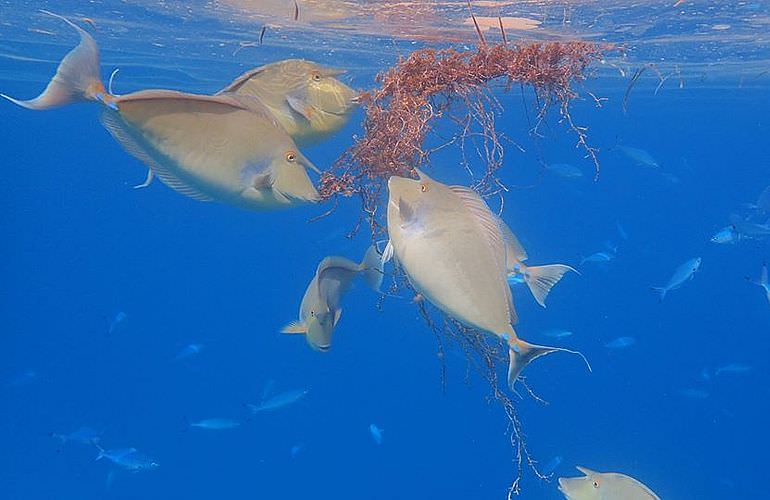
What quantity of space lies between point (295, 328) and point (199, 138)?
77.4 inches

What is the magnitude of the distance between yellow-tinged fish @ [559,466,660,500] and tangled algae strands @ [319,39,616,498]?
582 millimetres

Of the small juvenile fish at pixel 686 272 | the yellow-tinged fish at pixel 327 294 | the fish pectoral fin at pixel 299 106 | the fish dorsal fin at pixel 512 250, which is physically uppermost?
the fish pectoral fin at pixel 299 106

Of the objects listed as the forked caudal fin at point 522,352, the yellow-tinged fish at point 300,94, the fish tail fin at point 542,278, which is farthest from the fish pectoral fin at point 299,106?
the forked caudal fin at point 522,352

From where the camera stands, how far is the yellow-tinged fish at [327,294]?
4297 millimetres

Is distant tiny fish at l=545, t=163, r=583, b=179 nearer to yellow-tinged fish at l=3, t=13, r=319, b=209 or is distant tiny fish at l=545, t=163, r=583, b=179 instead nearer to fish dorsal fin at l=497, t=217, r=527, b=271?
fish dorsal fin at l=497, t=217, r=527, b=271

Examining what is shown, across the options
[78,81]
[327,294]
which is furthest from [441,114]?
[78,81]

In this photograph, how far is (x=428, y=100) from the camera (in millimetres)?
4352

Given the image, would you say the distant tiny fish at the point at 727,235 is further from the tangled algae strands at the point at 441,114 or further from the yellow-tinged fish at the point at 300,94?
the yellow-tinged fish at the point at 300,94

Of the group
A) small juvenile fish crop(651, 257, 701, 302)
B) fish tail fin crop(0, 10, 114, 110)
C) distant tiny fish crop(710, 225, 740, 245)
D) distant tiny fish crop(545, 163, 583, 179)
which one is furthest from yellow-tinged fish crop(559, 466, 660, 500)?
distant tiny fish crop(545, 163, 583, 179)

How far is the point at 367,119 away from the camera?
4.39 m

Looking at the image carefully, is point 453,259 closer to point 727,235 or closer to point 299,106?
point 299,106

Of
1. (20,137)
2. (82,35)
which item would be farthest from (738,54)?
(20,137)

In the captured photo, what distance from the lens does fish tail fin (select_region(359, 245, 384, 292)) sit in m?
4.06

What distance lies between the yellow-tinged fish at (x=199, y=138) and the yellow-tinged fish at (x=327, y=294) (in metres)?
0.97
